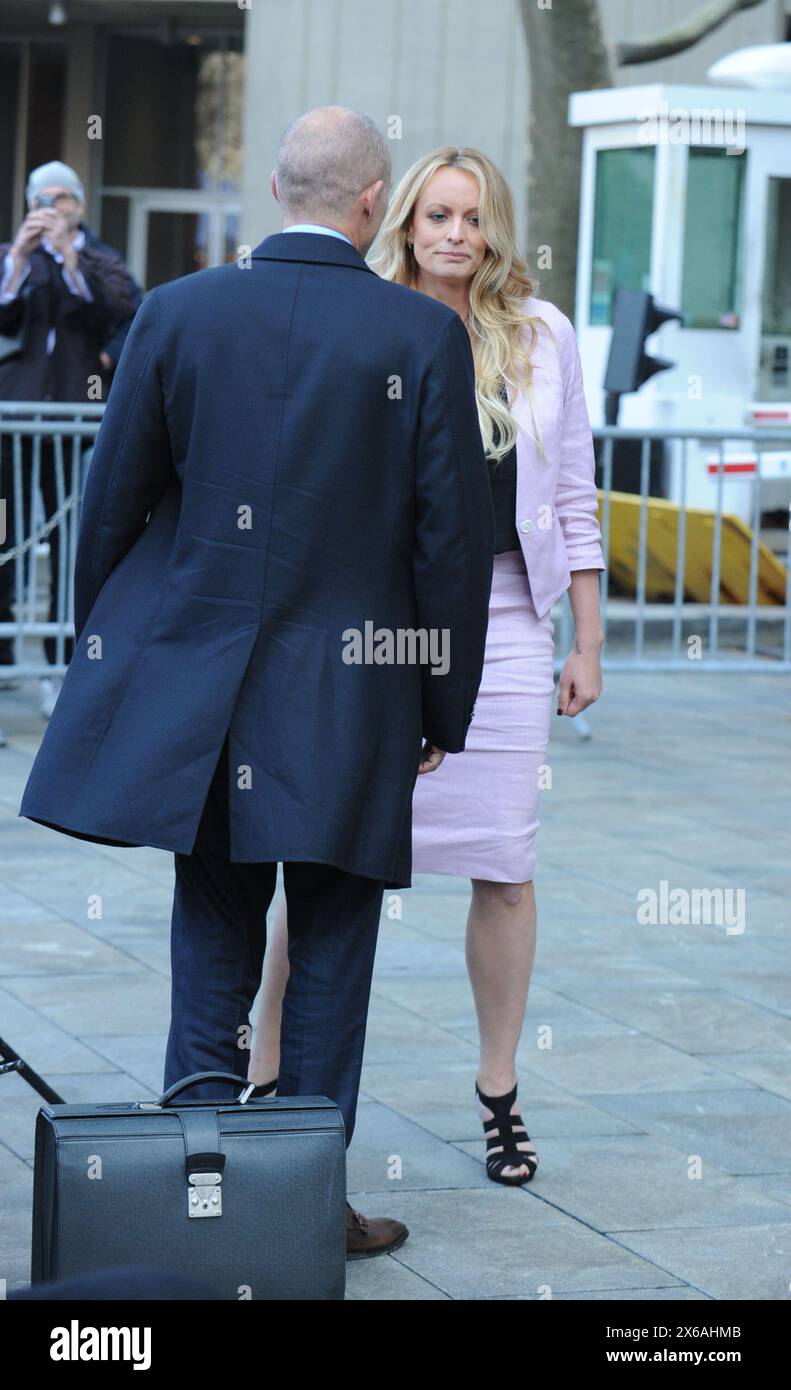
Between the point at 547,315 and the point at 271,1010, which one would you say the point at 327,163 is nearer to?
the point at 547,315

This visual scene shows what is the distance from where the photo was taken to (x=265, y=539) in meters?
3.08

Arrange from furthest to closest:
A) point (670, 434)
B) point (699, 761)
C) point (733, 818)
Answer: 1. point (670, 434)
2. point (699, 761)
3. point (733, 818)

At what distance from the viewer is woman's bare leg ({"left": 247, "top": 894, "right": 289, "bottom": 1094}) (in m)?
3.95

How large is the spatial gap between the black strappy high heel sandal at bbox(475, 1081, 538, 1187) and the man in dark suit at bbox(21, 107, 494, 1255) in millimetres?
852

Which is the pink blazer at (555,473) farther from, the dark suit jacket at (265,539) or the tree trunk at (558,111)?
the tree trunk at (558,111)

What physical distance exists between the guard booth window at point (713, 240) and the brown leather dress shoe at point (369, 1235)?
11.0 meters

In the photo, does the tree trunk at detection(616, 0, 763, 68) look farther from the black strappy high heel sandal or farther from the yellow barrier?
the black strappy high heel sandal

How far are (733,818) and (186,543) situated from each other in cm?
458

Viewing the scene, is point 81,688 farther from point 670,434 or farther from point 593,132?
point 593,132

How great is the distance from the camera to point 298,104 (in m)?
19.4

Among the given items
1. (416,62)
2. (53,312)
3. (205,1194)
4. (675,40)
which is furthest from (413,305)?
(416,62)

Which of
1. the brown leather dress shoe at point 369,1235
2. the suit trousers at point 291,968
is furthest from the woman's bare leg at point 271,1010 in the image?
the suit trousers at point 291,968

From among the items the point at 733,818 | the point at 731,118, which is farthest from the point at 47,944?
the point at 731,118

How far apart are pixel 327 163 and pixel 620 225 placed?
450 inches
